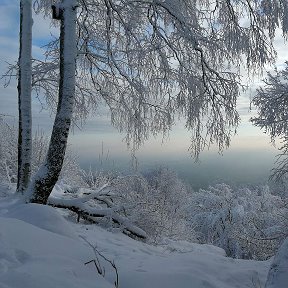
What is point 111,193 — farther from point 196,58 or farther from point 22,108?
point 196,58

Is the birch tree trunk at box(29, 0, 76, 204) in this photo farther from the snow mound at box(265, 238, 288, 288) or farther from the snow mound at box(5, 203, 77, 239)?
the snow mound at box(265, 238, 288, 288)

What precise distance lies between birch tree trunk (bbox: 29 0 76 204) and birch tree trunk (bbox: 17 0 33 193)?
119cm

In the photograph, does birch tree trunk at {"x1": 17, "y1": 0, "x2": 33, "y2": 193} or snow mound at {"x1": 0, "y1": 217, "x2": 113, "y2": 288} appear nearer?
→ snow mound at {"x1": 0, "y1": 217, "x2": 113, "y2": 288}

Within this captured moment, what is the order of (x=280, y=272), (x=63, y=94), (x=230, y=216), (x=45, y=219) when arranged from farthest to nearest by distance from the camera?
(x=230, y=216) < (x=63, y=94) < (x=45, y=219) < (x=280, y=272)

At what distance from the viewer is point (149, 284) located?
3041mm

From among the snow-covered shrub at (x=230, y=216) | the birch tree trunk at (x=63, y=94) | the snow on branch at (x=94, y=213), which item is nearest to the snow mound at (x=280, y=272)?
the birch tree trunk at (x=63, y=94)

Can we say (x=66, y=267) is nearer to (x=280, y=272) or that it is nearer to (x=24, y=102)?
(x=280, y=272)

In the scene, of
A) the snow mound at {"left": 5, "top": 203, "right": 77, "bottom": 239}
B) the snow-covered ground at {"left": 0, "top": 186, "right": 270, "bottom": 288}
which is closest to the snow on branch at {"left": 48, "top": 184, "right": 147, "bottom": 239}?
the snow-covered ground at {"left": 0, "top": 186, "right": 270, "bottom": 288}

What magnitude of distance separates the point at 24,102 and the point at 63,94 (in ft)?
5.25

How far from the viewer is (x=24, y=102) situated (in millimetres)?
6922

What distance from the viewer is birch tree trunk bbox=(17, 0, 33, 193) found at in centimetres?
685

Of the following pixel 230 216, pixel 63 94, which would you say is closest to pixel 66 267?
pixel 63 94

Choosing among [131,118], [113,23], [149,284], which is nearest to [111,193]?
[131,118]

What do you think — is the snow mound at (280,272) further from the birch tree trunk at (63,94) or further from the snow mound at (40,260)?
the birch tree trunk at (63,94)
